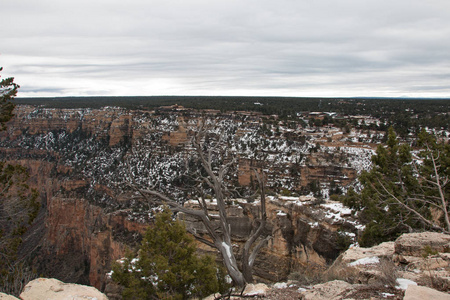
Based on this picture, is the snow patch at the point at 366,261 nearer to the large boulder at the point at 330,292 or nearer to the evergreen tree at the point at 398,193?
the large boulder at the point at 330,292

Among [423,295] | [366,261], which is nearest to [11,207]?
[366,261]

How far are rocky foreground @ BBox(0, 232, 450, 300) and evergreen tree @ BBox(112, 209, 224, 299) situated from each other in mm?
1269

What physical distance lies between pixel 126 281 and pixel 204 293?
83.0 inches

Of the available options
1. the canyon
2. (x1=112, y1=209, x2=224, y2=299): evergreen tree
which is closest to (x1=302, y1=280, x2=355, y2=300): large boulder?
(x1=112, y1=209, x2=224, y2=299): evergreen tree

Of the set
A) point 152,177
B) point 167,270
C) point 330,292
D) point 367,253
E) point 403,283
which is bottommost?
point 152,177

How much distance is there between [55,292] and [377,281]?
6552mm

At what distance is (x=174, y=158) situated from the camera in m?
46.2

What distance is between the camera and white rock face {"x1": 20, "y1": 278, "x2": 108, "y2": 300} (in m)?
6.73

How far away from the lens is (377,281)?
568 centimetres

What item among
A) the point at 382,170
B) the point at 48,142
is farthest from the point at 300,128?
the point at 48,142

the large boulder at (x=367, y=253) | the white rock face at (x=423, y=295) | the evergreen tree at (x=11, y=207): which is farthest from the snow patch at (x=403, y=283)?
the evergreen tree at (x=11, y=207)

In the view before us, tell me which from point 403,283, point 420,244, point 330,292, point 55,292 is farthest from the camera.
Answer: point 420,244

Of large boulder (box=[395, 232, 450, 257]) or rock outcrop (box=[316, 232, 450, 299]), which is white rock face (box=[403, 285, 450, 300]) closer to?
rock outcrop (box=[316, 232, 450, 299])

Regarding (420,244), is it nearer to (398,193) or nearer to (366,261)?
(366,261)
